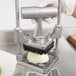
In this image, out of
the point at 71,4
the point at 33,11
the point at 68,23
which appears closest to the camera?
the point at 33,11

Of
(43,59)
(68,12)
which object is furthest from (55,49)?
(68,12)

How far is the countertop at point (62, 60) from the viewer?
0.67 meters

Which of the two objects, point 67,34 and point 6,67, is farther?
point 67,34

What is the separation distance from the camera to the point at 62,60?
713 millimetres

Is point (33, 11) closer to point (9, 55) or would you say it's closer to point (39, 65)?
point (39, 65)

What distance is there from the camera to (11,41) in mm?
780

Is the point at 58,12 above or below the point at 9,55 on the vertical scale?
above

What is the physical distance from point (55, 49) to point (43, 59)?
0.22 feet

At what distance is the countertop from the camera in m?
0.67

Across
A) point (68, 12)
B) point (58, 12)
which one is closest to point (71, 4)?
point (68, 12)

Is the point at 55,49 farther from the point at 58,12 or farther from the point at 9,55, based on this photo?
the point at 9,55

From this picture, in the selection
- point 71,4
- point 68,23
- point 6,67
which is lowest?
point 6,67

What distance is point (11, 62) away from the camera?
2.31 feet

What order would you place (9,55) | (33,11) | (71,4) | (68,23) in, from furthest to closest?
(68,23) → (9,55) → (71,4) → (33,11)
